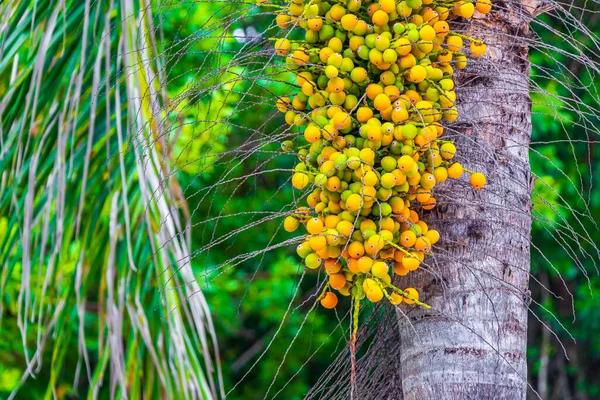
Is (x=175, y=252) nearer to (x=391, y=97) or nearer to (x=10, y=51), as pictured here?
(x=10, y=51)

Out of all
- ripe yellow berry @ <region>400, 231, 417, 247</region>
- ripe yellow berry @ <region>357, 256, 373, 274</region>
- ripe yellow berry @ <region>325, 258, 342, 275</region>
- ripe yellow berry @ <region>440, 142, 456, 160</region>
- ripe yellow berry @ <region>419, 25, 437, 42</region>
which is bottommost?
ripe yellow berry @ <region>325, 258, 342, 275</region>

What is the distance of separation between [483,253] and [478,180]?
135 millimetres

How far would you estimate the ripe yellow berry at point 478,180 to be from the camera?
1.15 metres

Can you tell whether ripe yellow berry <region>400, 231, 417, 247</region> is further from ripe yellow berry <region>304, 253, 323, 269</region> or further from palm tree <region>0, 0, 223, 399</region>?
palm tree <region>0, 0, 223, 399</region>

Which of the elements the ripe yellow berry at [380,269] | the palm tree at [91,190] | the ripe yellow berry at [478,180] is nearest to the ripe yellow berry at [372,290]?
the ripe yellow berry at [380,269]

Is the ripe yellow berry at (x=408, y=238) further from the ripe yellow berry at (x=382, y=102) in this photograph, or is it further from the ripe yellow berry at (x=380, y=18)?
the ripe yellow berry at (x=380, y=18)

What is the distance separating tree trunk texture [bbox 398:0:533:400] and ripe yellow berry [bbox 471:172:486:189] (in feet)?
0.20

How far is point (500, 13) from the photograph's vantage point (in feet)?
4.25

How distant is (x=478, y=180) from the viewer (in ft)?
3.77

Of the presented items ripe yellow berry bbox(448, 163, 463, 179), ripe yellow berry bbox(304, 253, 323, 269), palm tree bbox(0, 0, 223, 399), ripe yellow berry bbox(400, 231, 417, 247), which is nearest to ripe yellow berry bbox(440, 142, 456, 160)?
ripe yellow berry bbox(448, 163, 463, 179)

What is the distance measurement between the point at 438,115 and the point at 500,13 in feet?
0.88

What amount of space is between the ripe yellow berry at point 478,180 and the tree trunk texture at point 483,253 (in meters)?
0.06

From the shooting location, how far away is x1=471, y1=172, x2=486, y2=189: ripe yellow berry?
115cm

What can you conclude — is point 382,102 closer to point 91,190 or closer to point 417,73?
point 417,73
